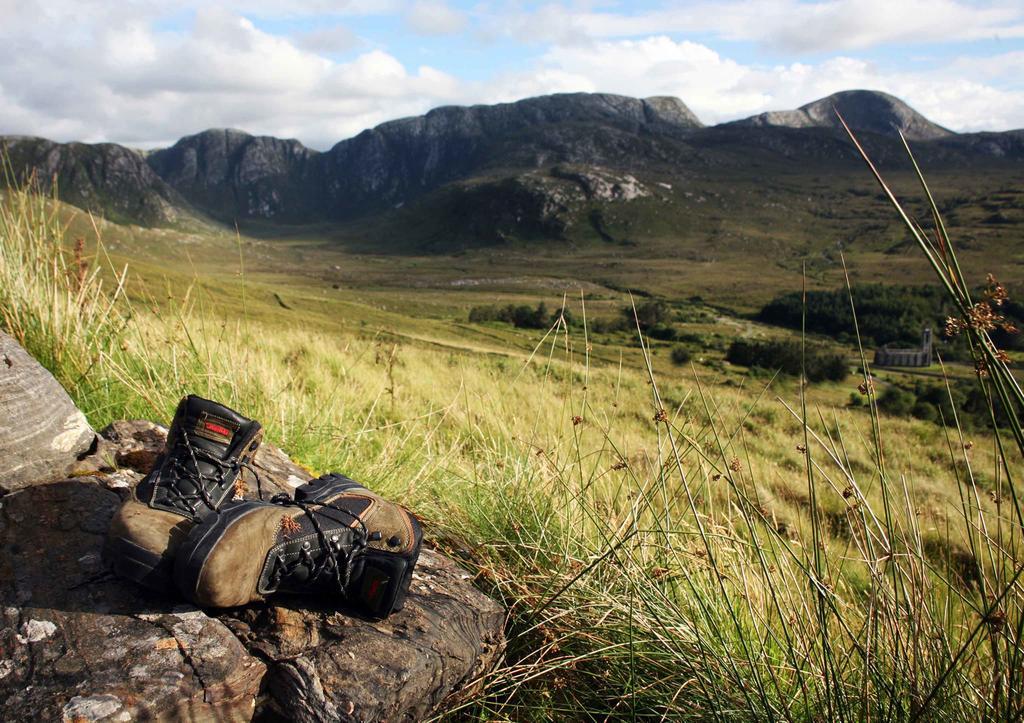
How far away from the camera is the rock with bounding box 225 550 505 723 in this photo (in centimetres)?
193

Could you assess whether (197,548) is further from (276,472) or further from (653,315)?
(653,315)

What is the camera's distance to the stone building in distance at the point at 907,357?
5688 centimetres

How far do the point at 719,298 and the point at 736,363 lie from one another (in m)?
47.8

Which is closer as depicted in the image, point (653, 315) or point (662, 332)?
point (662, 332)

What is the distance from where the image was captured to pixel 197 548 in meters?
1.93

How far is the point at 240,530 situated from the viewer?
201cm

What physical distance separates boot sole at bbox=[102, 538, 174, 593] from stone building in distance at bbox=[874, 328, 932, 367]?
209 feet

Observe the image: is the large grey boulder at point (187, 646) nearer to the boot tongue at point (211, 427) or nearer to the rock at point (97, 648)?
the rock at point (97, 648)

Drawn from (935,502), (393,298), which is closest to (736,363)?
(935,502)

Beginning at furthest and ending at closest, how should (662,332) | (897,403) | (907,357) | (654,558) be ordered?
1. (662,332)
2. (907,357)
3. (897,403)
4. (654,558)

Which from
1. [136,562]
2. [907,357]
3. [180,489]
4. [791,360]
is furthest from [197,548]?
[907,357]

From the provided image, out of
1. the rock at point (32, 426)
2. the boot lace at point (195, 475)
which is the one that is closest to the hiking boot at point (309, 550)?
the boot lace at point (195, 475)

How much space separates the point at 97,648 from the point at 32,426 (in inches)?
53.4

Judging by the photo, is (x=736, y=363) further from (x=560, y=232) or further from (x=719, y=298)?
(x=560, y=232)
